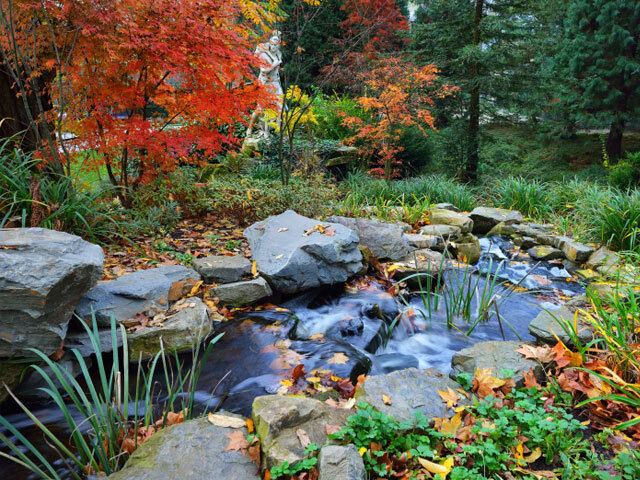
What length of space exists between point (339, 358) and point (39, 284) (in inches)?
83.3

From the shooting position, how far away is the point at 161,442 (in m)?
1.81

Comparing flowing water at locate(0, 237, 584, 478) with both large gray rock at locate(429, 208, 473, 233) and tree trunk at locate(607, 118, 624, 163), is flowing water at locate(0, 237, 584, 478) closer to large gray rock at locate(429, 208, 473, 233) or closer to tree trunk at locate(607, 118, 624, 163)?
large gray rock at locate(429, 208, 473, 233)

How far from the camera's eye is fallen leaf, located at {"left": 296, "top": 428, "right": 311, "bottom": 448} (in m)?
1.74

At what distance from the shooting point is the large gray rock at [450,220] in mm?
5867

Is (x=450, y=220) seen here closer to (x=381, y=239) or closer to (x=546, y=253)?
(x=546, y=253)

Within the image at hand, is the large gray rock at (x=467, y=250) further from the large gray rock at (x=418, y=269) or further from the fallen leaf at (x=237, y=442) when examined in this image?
the fallen leaf at (x=237, y=442)

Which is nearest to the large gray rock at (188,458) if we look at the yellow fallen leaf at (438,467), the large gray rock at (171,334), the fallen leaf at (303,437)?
the fallen leaf at (303,437)

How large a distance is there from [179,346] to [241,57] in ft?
10.7

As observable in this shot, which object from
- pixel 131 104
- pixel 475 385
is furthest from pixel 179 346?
pixel 131 104

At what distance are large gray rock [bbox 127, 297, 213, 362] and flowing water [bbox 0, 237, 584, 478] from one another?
0.78 ft

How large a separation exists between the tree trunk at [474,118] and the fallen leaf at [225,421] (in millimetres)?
8904

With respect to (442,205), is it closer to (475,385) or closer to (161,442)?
(475,385)

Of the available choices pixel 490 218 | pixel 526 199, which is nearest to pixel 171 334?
pixel 490 218

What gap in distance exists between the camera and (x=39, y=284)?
2330 mm
